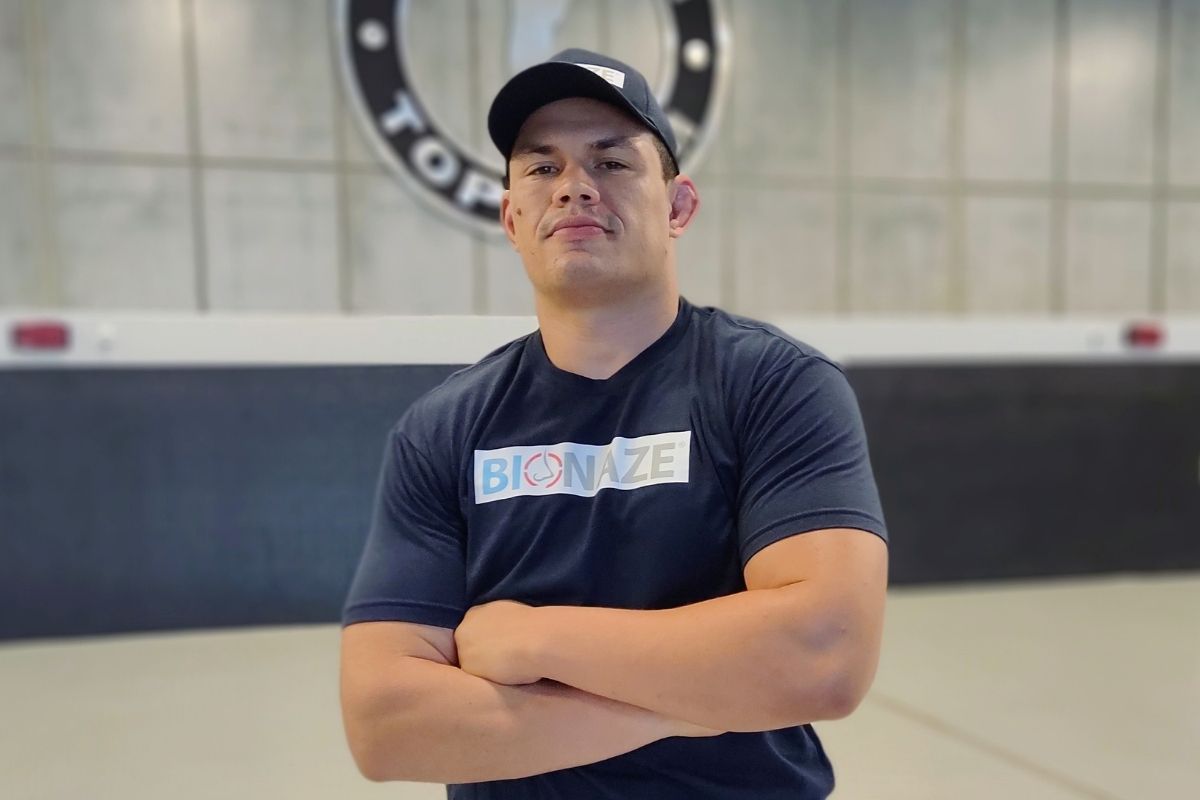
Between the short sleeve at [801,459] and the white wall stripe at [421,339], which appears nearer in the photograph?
the short sleeve at [801,459]

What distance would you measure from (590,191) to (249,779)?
1407 mm

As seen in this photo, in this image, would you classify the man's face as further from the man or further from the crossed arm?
the crossed arm

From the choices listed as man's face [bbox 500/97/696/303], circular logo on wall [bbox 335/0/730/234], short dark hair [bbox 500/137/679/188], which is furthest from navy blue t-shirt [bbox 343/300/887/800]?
circular logo on wall [bbox 335/0/730/234]

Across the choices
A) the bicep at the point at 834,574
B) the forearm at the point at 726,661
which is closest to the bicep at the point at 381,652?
the forearm at the point at 726,661

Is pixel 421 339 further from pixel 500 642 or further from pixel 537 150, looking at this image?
pixel 500 642

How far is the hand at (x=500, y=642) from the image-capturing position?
3.31 ft

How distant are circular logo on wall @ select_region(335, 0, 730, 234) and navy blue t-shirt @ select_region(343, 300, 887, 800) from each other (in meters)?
2.31

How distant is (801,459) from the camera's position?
3.41 ft

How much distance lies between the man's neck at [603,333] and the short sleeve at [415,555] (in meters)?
0.21

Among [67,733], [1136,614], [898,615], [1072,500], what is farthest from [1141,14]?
[67,733]

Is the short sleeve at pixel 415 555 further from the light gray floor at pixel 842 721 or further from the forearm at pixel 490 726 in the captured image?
the light gray floor at pixel 842 721

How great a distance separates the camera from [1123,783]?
2.00 metres

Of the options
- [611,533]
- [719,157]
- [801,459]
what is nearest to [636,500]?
[611,533]

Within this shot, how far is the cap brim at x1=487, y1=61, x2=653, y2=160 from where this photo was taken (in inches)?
43.3
